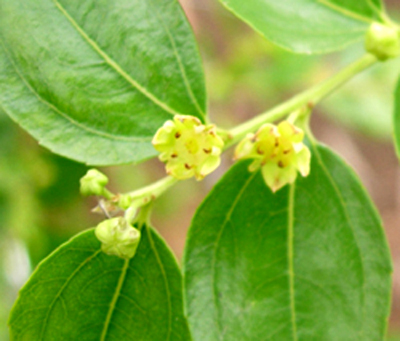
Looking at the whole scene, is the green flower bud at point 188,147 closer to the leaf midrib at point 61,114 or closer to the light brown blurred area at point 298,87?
the leaf midrib at point 61,114

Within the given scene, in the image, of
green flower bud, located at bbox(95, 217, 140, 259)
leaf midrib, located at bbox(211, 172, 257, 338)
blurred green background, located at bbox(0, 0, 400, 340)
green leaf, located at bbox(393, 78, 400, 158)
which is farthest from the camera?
blurred green background, located at bbox(0, 0, 400, 340)

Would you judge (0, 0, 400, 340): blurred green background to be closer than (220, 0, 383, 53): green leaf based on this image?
No

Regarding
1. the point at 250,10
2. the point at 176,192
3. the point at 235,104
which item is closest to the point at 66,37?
the point at 250,10

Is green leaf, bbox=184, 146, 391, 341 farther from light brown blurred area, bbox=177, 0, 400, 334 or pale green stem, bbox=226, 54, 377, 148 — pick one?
light brown blurred area, bbox=177, 0, 400, 334

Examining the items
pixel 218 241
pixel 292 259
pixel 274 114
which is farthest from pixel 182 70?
pixel 292 259

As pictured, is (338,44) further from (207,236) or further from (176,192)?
(176,192)

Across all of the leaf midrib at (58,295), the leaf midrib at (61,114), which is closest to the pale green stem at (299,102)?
the leaf midrib at (61,114)

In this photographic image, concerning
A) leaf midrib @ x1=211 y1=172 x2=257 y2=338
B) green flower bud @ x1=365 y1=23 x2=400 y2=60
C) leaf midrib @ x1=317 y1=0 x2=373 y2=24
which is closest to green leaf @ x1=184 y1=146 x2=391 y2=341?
leaf midrib @ x1=211 y1=172 x2=257 y2=338
